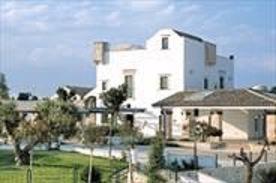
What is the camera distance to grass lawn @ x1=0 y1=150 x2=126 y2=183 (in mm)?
25109

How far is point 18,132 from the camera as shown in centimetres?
3061

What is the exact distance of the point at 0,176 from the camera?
84.7 feet

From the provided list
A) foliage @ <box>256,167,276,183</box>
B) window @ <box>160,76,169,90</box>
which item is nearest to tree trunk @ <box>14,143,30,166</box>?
foliage @ <box>256,167,276,183</box>

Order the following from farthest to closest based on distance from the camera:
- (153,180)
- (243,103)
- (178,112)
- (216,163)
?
(178,112)
(243,103)
(216,163)
(153,180)

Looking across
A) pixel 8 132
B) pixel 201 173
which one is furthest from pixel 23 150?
pixel 201 173

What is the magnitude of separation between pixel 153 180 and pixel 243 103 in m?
25.5

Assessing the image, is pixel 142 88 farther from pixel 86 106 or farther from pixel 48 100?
pixel 48 100

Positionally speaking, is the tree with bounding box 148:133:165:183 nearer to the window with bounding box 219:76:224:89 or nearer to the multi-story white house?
the multi-story white house

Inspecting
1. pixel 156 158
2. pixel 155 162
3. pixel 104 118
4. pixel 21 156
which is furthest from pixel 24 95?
pixel 155 162

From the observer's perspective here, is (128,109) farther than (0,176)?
Yes

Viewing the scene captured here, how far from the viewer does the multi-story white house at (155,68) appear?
56.7 metres

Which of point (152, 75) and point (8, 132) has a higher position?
point (152, 75)

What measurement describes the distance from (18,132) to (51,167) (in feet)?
8.00

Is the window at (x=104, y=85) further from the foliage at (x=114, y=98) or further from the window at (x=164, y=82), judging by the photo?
the foliage at (x=114, y=98)
